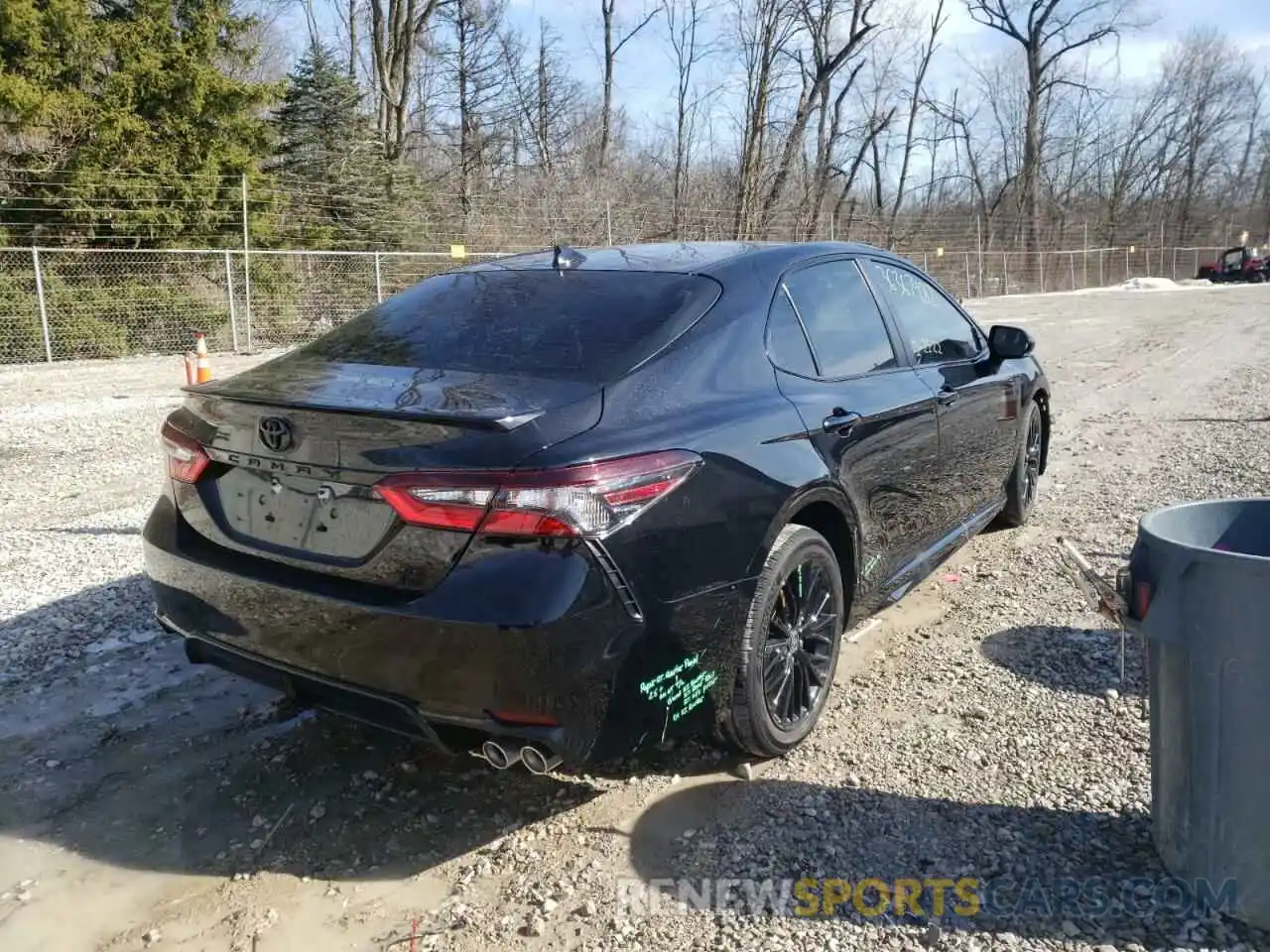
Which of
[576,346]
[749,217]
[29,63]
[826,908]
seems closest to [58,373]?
[29,63]

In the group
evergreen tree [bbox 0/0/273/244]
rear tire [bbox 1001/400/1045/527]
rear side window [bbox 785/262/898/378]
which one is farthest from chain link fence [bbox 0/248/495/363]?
rear side window [bbox 785/262/898/378]

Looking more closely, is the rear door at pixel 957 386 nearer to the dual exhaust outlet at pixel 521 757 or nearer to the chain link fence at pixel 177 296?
the dual exhaust outlet at pixel 521 757

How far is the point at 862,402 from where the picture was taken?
3492 mm

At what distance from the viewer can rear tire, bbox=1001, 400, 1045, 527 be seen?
5.31 metres

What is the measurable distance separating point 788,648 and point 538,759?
3.34ft

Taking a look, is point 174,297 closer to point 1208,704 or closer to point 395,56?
point 395,56

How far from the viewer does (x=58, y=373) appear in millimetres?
13914

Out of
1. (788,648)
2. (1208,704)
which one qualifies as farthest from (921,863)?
(1208,704)

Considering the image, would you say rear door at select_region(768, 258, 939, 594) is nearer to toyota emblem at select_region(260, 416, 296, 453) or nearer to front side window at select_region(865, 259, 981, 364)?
front side window at select_region(865, 259, 981, 364)

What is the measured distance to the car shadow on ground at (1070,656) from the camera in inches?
143

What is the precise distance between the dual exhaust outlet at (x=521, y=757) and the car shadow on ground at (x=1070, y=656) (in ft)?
7.07

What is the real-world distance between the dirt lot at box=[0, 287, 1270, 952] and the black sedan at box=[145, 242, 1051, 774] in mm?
329

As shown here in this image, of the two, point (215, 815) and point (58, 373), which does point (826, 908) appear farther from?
point (58, 373)

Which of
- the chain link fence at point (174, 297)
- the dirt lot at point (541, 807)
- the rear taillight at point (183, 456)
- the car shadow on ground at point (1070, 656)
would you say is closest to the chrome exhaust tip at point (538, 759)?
the dirt lot at point (541, 807)
